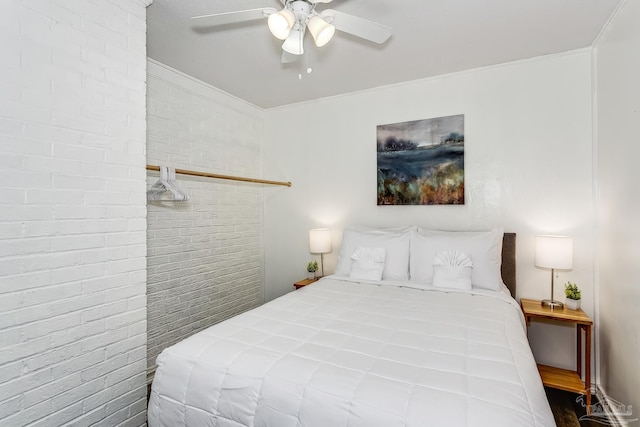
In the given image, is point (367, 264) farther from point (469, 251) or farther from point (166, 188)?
point (166, 188)

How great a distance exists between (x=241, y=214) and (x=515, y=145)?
2774 mm

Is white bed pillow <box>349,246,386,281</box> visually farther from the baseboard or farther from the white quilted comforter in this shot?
the baseboard

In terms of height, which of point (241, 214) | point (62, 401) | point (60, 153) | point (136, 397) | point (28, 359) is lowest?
point (136, 397)

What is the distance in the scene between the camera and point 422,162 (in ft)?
9.86

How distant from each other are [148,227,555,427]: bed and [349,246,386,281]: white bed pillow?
482 mm

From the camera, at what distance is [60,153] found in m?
1.48

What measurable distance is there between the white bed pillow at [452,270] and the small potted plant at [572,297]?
0.74 meters

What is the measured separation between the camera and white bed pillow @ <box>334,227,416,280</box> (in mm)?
2645

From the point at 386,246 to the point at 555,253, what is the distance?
3.97 ft

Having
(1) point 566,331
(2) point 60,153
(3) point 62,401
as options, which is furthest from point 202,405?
(1) point 566,331

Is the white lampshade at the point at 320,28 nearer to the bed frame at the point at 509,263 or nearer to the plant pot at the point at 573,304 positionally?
the bed frame at the point at 509,263

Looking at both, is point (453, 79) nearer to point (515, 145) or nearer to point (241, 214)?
point (515, 145)

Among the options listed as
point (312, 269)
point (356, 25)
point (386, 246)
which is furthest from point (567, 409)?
point (356, 25)

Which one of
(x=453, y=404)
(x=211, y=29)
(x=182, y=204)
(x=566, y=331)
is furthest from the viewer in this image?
(x=182, y=204)
